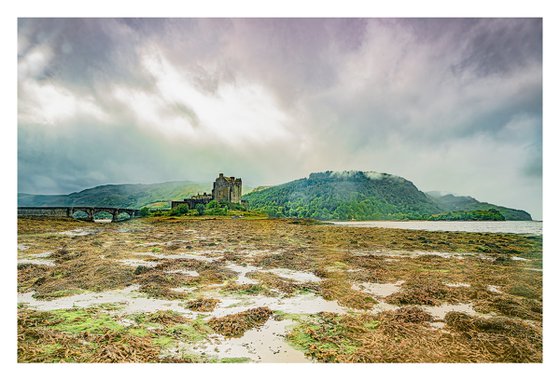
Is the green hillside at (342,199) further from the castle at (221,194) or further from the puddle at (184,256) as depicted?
the puddle at (184,256)

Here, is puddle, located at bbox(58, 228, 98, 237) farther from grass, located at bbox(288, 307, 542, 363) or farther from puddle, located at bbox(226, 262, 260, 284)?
grass, located at bbox(288, 307, 542, 363)

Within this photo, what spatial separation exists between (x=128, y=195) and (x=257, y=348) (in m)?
8.58

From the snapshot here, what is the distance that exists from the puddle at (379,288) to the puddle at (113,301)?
328cm

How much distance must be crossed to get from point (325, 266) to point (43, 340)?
5668mm

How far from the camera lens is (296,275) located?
20.5ft

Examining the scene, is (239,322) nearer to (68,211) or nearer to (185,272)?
(185,272)

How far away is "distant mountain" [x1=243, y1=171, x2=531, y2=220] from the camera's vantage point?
9.47 meters

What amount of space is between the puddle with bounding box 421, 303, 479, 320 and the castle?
24.0 feet

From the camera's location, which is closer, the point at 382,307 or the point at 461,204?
the point at 382,307

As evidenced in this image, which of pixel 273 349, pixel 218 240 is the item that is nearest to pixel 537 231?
pixel 273 349

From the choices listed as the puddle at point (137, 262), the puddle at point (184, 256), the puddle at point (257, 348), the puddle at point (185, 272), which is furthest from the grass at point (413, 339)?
the puddle at point (137, 262)

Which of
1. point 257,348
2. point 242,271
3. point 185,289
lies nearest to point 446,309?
point 257,348

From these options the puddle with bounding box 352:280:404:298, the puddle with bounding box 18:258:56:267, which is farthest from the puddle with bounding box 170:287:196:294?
the puddle with bounding box 18:258:56:267

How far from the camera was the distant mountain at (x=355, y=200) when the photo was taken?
9.47 meters
